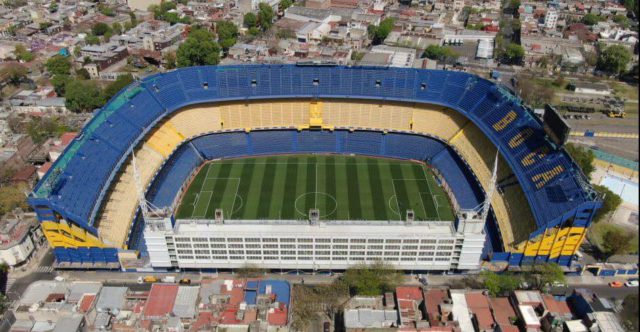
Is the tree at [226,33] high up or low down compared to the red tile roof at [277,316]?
up

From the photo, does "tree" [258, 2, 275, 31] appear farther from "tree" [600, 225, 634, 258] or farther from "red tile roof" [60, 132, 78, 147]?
"tree" [600, 225, 634, 258]

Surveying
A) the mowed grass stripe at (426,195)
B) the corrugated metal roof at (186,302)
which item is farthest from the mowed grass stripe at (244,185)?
the mowed grass stripe at (426,195)

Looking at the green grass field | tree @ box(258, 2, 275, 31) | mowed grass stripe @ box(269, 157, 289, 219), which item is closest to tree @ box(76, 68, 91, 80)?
the green grass field

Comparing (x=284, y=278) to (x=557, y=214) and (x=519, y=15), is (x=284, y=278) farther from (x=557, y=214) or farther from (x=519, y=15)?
(x=519, y=15)

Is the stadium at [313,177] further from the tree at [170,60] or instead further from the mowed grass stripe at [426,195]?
the tree at [170,60]

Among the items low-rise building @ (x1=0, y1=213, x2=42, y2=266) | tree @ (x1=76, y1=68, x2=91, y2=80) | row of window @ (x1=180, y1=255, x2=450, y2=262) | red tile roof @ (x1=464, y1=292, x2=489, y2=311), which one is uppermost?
tree @ (x1=76, y1=68, x2=91, y2=80)

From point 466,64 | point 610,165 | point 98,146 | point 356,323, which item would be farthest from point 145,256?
point 466,64

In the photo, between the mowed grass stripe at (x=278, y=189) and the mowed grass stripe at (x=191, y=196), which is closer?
the mowed grass stripe at (x=191, y=196)
